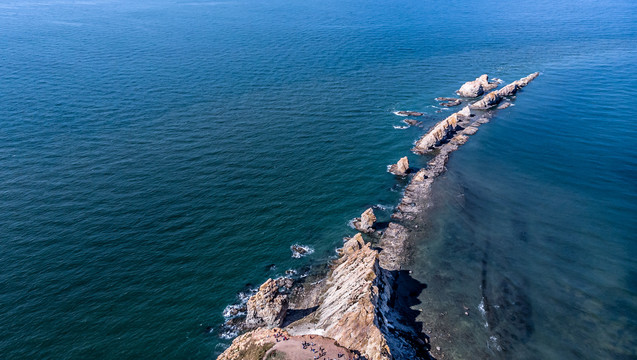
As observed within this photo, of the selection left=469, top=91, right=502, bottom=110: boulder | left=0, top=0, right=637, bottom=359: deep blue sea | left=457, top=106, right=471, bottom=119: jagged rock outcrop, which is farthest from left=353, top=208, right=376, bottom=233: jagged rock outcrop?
left=469, top=91, right=502, bottom=110: boulder

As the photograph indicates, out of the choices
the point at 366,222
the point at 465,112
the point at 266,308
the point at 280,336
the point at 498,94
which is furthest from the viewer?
the point at 498,94

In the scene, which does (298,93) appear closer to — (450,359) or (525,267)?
(525,267)

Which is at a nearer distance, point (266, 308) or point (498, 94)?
point (266, 308)

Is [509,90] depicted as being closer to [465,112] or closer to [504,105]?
[504,105]

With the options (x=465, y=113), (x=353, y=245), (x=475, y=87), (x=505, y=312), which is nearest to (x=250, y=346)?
(x=353, y=245)

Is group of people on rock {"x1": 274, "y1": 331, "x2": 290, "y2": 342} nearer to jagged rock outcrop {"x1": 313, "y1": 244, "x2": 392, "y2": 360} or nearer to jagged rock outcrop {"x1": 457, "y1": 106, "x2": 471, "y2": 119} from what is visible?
jagged rock outcrop {"x1": 313, "y1": 244, "x2": 392, "y2": 360}

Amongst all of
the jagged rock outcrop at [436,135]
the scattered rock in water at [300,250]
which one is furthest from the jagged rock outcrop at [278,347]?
the jagged rock outcrop at [436,135]
